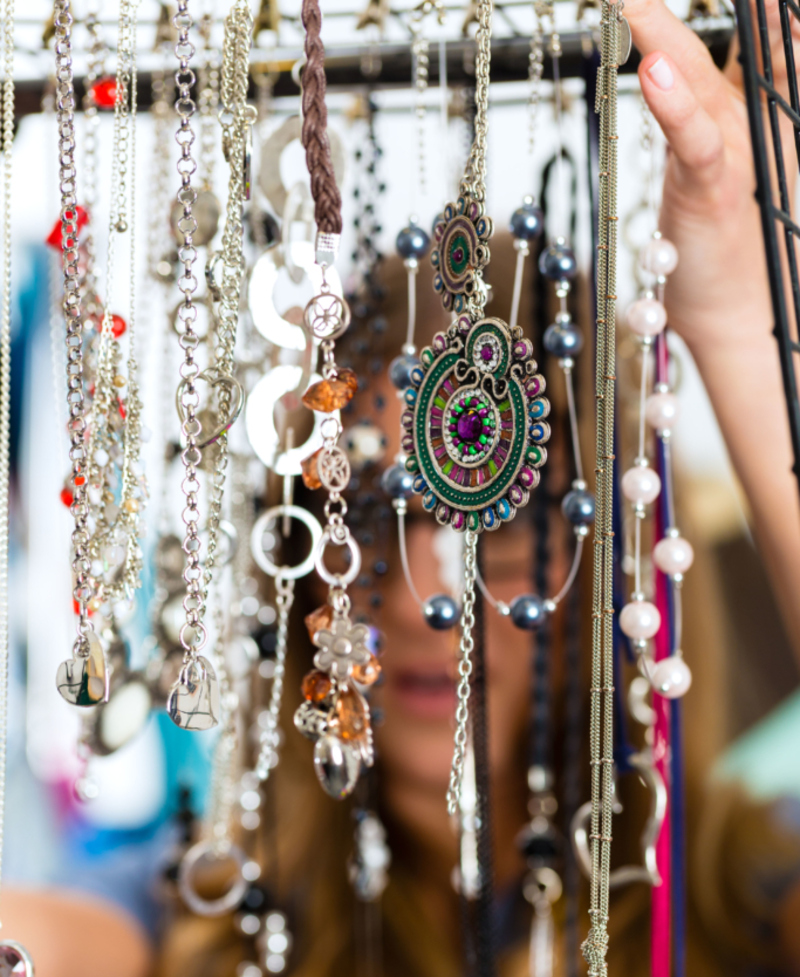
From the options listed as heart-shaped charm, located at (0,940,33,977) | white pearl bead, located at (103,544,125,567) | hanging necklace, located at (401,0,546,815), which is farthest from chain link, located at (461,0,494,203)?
heart-shaped charm, located at (0,940,33,977)

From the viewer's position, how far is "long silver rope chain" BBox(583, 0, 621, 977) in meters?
0.61

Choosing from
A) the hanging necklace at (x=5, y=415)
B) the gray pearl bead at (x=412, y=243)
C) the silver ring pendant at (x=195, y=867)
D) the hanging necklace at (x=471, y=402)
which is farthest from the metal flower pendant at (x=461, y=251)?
the silver ring pendant at (x=195, y=867)

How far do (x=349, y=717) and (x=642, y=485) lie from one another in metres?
0.29

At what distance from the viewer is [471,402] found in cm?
64

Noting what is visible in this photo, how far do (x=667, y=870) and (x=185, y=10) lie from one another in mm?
769

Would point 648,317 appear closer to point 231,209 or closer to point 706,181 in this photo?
point 706,181

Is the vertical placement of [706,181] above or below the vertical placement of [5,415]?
above

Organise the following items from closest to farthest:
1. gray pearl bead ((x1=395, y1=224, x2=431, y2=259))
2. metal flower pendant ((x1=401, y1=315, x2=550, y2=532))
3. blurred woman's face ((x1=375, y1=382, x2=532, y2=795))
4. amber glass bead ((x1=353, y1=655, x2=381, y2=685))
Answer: metal flower pendant ((x1=401, y1=315, x2=550, y2=532)) < amber glass bead ((x1=353, y1=655, x2=381, y2=685)) < gray pearl bead ((x1=395, y1=224, x2=431, y2=259)) < blurred woman's face ((x1=375, y1=382, x2=532, y2=795))

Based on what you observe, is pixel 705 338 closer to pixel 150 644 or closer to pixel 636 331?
pixel 636 331

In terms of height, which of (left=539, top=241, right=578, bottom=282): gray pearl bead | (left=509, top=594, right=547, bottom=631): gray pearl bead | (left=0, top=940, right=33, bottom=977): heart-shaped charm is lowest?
(left=0, top=940, right=33, bottom=977): heart-shaped charm

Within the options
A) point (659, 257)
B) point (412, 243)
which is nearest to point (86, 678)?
point (412, 243)

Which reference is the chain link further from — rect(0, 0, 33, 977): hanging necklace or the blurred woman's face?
the blurred woman's face

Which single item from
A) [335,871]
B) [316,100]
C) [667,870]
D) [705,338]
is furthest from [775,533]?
[335,871]

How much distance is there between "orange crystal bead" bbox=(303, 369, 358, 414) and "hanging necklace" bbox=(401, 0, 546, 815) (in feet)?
0.14
